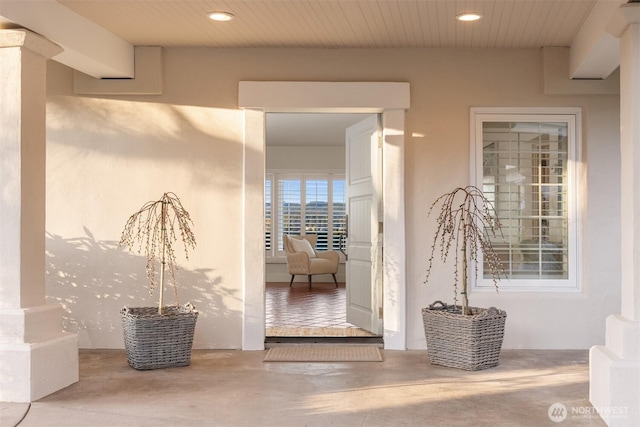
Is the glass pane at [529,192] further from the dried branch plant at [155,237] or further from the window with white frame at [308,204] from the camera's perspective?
the window with white frame at [308,204]

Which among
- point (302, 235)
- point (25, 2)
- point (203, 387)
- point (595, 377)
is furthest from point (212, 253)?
point (302, 235)

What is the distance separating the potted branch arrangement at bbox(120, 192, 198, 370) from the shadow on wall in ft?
0.41

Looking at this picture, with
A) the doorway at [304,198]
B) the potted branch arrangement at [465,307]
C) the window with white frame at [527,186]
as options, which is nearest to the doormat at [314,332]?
the potted branch arrangement at [465,307]

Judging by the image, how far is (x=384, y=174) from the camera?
6.12 m

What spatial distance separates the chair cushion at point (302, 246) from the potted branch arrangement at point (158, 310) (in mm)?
5817

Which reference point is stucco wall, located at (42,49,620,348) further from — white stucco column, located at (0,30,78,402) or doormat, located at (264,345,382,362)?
white stucco column, located at (0,30,78,402)

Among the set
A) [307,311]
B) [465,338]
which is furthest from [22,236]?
[307,311]

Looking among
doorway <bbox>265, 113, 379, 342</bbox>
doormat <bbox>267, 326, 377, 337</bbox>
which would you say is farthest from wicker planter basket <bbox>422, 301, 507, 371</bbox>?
doorway <bbox>265, 113, 379, 342</bbox>

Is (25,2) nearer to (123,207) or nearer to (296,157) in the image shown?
(123,207)

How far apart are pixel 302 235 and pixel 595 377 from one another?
8.94 m

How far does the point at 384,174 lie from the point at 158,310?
229cm

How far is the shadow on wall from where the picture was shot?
615 cm

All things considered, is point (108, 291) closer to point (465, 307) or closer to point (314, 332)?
point (314, 332)

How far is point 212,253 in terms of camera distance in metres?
6.18
